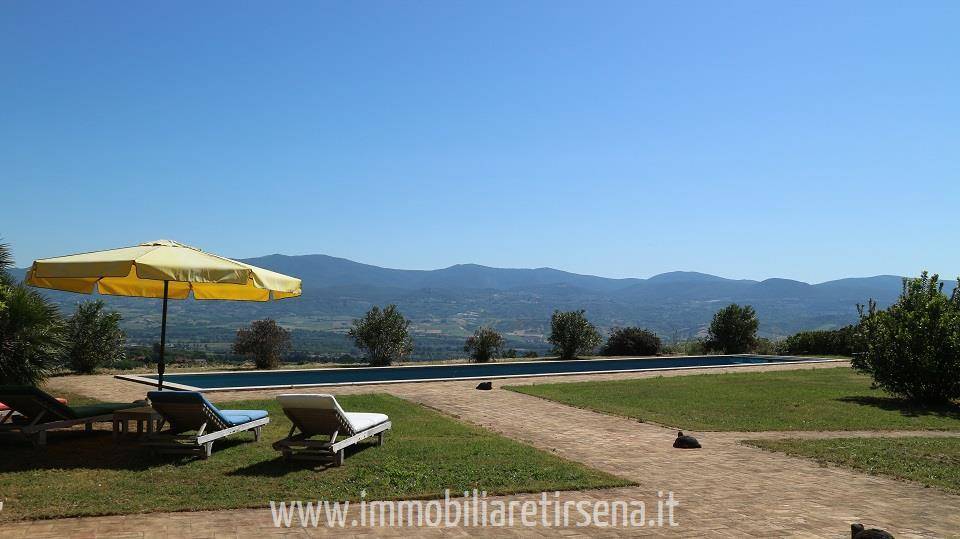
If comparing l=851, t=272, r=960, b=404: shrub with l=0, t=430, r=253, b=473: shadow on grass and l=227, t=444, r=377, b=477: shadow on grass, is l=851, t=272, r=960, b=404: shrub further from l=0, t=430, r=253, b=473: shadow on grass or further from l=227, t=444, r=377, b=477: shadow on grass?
l=0, t=430, r=253, b=473: shadow on grass

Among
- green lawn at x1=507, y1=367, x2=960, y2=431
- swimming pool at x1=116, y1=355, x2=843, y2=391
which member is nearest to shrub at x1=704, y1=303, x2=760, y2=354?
swimming pool at x1=116, y1=355, x2=843, y2=391

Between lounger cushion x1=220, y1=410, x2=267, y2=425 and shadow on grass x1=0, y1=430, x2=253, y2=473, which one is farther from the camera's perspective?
lounger cushion x1=220, y1=410, x2=267, y2=425

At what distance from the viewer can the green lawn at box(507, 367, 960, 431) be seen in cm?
1197

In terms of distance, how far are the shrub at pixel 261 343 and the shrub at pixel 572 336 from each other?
11866mm

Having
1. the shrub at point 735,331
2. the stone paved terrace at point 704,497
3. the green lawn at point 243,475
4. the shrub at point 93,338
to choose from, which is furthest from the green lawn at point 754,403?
the shrub at point 735,331

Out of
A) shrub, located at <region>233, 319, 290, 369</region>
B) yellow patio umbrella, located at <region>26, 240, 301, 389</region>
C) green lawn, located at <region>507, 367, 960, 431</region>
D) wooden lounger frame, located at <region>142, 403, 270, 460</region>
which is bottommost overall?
green lawn, located at <region>507, 367, 960, 431</region>

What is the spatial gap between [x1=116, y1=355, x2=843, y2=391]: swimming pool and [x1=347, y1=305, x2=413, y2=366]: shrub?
108cm

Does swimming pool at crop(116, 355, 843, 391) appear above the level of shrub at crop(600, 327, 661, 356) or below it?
below

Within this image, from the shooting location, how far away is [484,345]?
90.0ft

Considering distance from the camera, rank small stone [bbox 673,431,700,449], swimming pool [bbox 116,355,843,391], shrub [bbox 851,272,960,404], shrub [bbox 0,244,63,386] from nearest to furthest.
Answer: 1. small stone [bbox 673,431,700,449]
2. shrub [bbox 0,244,63,386]
3. shrub [bbox 851,272,960,404]
4. swimming pool [bbox 116,355,843,391]

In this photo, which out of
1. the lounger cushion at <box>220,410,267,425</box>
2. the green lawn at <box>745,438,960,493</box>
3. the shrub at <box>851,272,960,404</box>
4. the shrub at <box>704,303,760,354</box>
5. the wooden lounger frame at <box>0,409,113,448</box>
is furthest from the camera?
the shrub at <box>704,303,760,354</box>

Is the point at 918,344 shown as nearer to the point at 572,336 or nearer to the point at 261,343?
the point at 572,336

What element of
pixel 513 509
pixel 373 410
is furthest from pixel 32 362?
pixel 513 509

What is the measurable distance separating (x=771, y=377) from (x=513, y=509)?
16.4m
